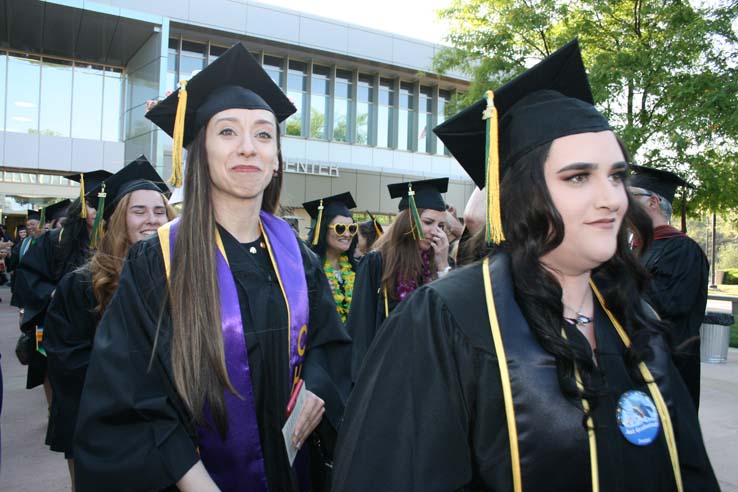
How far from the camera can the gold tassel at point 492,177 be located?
1632mm

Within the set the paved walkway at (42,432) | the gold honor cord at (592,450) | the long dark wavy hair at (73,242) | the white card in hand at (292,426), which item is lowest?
the paved walkway at (42,432)

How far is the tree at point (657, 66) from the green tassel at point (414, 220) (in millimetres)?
7200

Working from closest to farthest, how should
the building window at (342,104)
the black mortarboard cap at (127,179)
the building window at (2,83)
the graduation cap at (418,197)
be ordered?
1. the black mortarboard cap at (127,179)
2. the graduation cap at (418,197)
3. the building window at (2,83)
4. the building window at (342,104)

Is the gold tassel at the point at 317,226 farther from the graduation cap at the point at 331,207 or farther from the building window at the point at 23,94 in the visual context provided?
the building window at the point at 23,94

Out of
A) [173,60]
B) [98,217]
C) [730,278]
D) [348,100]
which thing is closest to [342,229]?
[98,217]

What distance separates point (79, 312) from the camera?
11.0 ft

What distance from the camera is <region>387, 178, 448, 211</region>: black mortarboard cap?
198 inches

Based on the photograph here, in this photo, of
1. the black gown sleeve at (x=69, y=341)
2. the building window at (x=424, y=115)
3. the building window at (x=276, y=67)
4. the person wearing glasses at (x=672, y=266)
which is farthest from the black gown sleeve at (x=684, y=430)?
the building window at (x=424, y=115)

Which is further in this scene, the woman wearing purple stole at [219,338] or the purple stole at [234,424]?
the purple stole at [234,424]

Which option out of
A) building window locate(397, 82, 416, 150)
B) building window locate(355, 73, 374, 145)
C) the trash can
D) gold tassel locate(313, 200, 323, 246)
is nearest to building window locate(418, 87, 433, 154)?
building window locate(397, 82, 416, 150)

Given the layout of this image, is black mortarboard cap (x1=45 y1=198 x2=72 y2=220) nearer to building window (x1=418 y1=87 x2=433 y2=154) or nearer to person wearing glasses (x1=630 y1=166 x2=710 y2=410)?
person wearing glasses (x1=630 y1=166 x2=710 y2=410)

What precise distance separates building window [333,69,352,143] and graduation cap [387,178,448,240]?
16640mm

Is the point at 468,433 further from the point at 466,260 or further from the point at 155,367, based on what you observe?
the point at 155,367

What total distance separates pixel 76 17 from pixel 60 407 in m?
14.6
